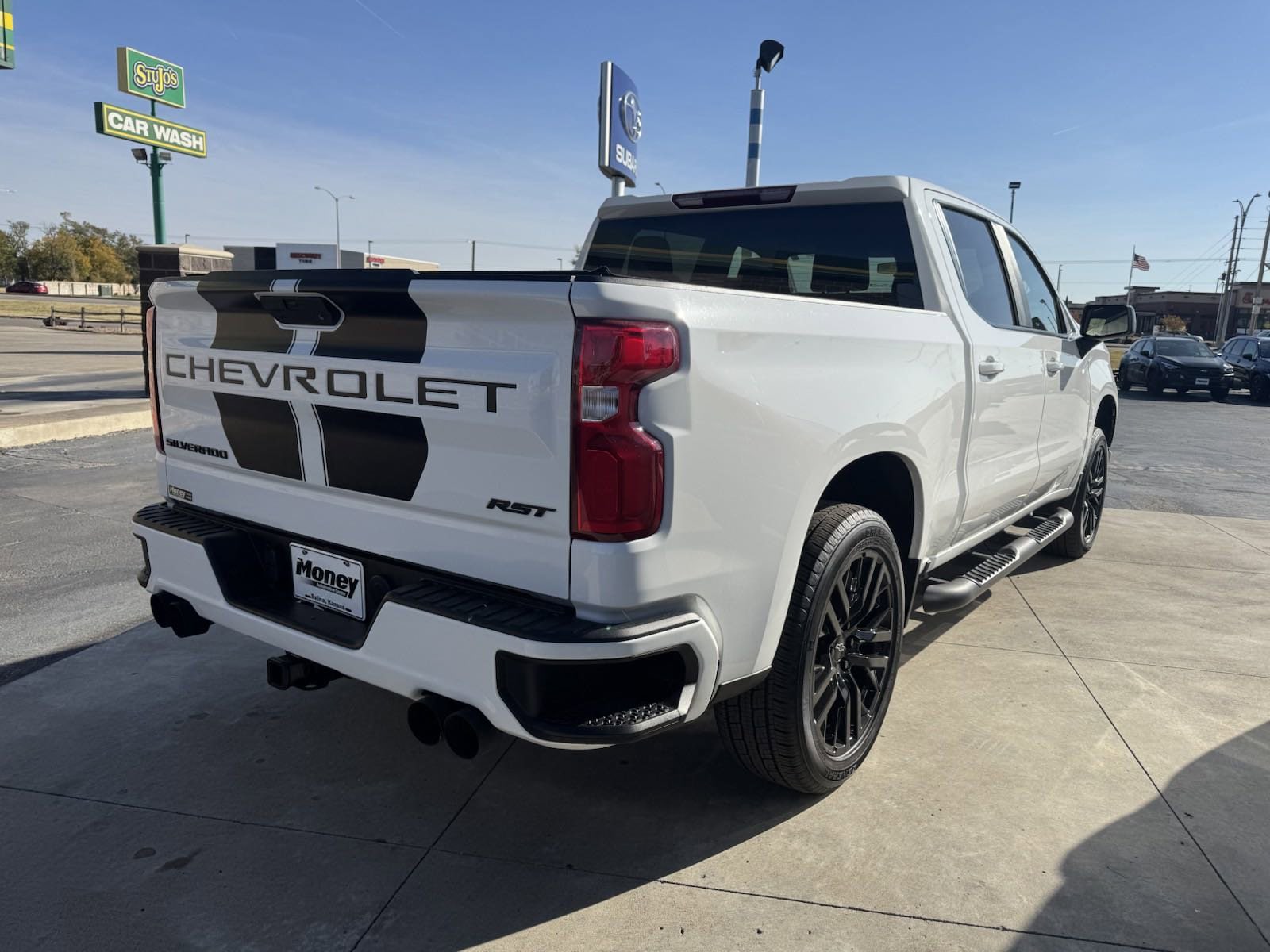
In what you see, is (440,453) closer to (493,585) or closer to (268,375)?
(493,585)

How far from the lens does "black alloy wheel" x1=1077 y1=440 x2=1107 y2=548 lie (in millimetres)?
5863

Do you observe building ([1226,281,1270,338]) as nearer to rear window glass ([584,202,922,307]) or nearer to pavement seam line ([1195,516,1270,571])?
pavement seam line ([1195,516,1270,571])

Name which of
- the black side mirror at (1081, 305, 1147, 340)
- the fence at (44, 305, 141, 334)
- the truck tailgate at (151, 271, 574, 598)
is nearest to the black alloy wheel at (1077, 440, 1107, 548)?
→ the black side mirror at (1081, 305, 1147, 340)

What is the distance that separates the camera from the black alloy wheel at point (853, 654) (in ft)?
9.25

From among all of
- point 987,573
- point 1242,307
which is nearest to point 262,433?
point 987,573

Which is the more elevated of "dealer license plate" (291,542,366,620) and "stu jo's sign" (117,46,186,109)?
"stu jo's sign" (117,46,186,109)

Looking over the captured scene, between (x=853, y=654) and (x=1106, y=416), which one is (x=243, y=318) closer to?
(x=853, y=654)

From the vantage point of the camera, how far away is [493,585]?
223cm

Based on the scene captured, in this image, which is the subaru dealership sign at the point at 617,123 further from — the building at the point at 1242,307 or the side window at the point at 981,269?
the building at the point at 1242,307

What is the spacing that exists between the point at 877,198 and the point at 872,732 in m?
2.05

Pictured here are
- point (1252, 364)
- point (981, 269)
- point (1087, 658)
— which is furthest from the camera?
point (1252, 364)

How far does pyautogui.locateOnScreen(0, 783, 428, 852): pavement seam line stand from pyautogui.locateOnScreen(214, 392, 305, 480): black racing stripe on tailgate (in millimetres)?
1055

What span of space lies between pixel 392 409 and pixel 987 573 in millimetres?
2710

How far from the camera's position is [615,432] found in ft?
6.63
